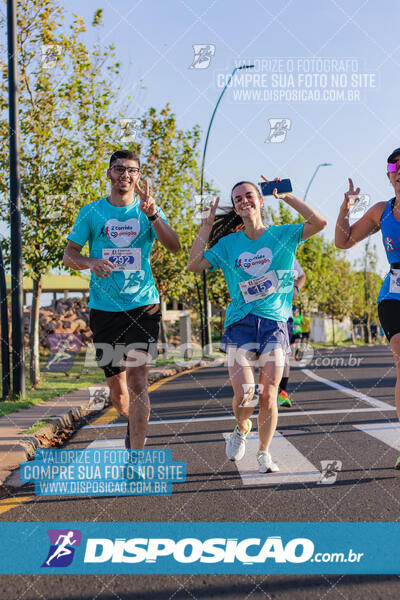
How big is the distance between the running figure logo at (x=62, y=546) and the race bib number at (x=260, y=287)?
2126mm

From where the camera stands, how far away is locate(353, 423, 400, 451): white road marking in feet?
18.8

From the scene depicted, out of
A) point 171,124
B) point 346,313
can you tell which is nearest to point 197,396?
point 171,124

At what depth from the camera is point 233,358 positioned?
16.5 ft

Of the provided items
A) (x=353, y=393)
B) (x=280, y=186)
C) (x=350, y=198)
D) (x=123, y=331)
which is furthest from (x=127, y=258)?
(x=353, y=393)

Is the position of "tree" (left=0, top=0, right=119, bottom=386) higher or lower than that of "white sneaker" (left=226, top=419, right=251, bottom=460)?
higher

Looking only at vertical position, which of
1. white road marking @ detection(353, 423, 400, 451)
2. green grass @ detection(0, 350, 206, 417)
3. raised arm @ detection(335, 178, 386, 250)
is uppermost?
raised arm @ detection(335, 178, 386, 250)

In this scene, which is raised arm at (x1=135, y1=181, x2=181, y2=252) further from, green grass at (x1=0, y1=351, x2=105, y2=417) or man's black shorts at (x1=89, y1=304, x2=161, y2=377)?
green grass at (x1=0, y1=351, x2=105, y2=417)

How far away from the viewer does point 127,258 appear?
15.8 ft

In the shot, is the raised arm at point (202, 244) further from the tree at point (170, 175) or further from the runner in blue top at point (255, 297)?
the tree at point (170, 175)

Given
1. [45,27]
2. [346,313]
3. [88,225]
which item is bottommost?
[346,313]

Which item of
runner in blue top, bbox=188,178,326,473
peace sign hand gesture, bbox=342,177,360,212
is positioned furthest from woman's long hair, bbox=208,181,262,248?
peace sign hand gesture, bbox=342,177,360,212

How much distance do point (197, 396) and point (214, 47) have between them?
6427 mm

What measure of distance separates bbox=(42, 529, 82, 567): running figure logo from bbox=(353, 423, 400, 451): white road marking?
9.55 ft

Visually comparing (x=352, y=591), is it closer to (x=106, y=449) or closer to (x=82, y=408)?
(x=106, y=449)
